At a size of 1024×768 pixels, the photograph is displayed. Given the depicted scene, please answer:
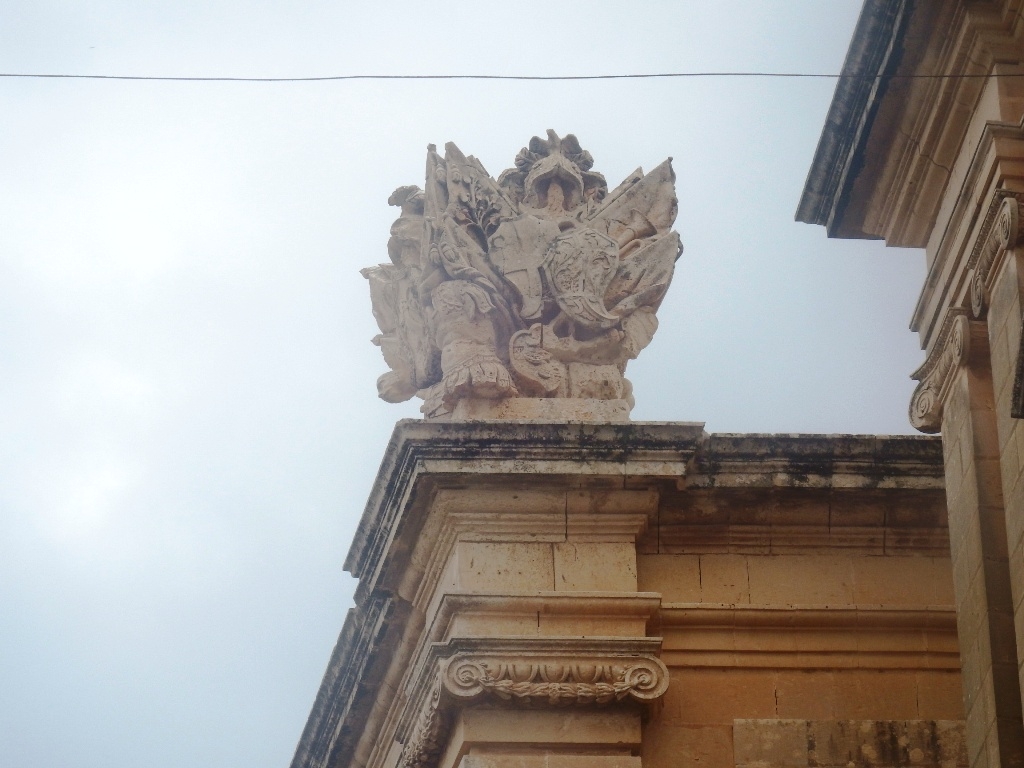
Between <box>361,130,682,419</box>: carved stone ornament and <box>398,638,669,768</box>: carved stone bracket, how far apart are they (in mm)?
1850

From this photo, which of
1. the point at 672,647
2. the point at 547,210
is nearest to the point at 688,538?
the point at 672,647

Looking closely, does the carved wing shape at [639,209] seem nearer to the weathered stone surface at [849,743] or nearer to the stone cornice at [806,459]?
the stone cornice at [806,459]

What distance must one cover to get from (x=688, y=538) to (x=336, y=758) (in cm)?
374

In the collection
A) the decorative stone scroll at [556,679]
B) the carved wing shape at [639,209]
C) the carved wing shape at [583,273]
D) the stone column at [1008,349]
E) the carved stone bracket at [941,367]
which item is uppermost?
the carved wing shape at [639,209]

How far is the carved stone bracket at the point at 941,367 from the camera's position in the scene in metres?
10.9

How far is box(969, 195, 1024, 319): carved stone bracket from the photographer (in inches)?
401

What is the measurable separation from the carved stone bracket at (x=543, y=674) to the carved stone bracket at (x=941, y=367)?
74.2 inches

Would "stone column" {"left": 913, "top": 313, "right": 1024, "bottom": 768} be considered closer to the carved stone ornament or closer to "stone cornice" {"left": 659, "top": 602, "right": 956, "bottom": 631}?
"stone cornice" {"left": 659, "top": 602, "right": 956, "bottom": 631}

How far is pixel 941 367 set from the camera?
1132 centimetres

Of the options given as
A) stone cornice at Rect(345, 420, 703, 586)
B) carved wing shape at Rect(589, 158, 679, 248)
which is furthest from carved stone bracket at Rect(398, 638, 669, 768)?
carved wing shape at Rect(589, 158, 679, 248)

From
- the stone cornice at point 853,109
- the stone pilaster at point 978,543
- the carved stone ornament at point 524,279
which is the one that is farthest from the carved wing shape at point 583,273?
the stone pilaster at point 978,543

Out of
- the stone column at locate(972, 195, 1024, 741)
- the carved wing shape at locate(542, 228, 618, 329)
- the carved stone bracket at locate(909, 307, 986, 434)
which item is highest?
the carved wing shape at locate(542, 228, 618, 329)

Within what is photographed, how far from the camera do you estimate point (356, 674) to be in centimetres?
1440

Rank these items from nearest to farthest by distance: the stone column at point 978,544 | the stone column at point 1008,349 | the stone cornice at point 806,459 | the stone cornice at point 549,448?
the stone column at point 1008,349 → the stone column at point 978,544 → the stone cornice at point 549,448 → the stone cornice at point 806,459
